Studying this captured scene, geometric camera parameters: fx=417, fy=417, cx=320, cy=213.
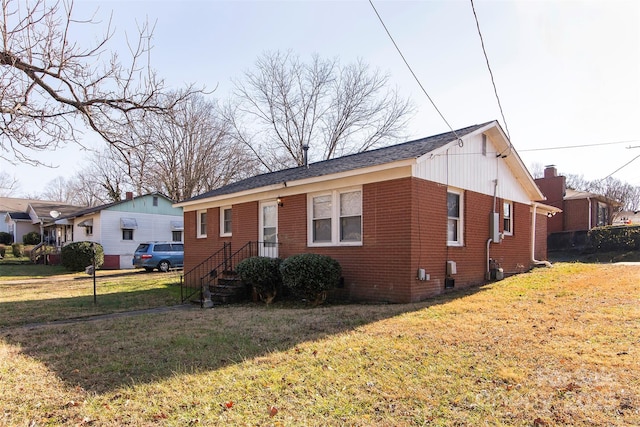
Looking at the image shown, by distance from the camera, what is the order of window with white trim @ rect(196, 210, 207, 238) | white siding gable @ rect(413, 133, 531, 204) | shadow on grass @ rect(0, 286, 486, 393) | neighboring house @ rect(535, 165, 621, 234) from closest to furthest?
shadow on grass @ rect(0, 286, 486, 393)
white siding gable @ rect(413, 133, 531, 204)
window with white trim @ rect(196, 210, 207, 238)
neighboring house @ rect(535, 165, 621, 234)

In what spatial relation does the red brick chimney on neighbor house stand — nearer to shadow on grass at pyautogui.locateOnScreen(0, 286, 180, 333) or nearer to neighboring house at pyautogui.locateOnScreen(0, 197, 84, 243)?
shadow on grass at pyautogui.locateOnScreen(0, 286, 180, 333)

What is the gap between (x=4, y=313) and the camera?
946 cm

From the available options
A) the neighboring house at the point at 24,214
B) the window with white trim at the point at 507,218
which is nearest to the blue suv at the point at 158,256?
the neighboring house at the point at 24,214

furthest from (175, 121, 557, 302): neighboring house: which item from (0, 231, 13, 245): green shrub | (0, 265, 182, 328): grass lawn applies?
(0, 231, 13, 245): green shrub

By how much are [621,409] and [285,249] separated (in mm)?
9147

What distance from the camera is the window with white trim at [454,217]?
1076 centimetres

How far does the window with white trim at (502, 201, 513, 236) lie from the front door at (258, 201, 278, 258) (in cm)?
725

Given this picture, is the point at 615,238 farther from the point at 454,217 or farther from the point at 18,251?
the point at 18,251

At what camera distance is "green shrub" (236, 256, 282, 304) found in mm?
10421

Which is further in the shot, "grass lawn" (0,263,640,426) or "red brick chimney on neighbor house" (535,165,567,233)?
"red brick chimney on neighbor house" (535,165,567,233)

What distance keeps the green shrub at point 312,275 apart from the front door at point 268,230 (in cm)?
268

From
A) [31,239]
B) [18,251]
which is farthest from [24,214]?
[18,251]

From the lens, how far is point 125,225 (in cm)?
2603

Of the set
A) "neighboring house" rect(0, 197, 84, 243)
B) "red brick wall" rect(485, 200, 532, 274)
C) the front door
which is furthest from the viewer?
"neighboring house" rect(0, 197, 84, 243)
